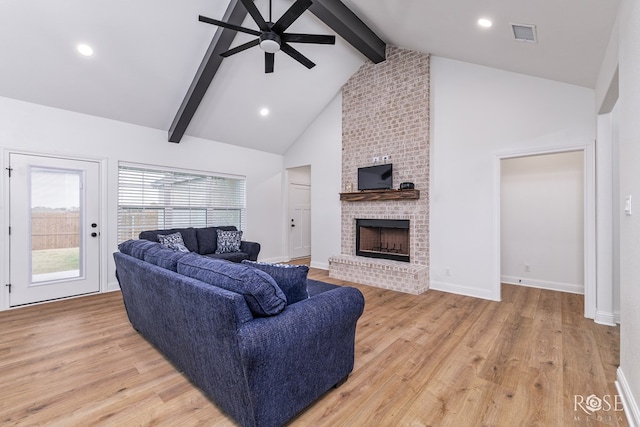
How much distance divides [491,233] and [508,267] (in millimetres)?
1295

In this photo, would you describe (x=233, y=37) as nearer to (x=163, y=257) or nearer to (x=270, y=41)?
(x=270, y=41)

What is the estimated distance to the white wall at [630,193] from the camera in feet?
5.32

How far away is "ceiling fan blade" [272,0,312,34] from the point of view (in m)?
2.74

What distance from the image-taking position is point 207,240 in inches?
205

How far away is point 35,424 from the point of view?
1.72 meters

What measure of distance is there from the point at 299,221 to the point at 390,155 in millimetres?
3269

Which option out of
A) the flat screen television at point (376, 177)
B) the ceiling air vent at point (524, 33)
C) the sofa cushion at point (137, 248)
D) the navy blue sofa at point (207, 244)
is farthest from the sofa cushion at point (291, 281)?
the flat screen television at point (376, 177)

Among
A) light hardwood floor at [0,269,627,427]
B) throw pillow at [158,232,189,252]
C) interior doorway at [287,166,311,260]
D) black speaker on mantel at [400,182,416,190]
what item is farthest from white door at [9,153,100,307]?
A: black speaker on mantel at [400,182,416,190]

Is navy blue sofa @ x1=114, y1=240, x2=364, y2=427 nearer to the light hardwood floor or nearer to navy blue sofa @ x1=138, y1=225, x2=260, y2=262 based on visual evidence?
the light hardwood floor

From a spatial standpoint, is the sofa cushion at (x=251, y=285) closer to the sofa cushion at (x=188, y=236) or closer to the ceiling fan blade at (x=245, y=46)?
the ceiling fan blade at (x=245, y=46)

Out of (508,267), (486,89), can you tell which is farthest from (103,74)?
(508,267)

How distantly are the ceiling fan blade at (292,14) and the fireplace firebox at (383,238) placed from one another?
3322 mm

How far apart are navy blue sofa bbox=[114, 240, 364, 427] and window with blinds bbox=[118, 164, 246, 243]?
3.14 m

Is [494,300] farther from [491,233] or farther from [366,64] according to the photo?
[366,64]
